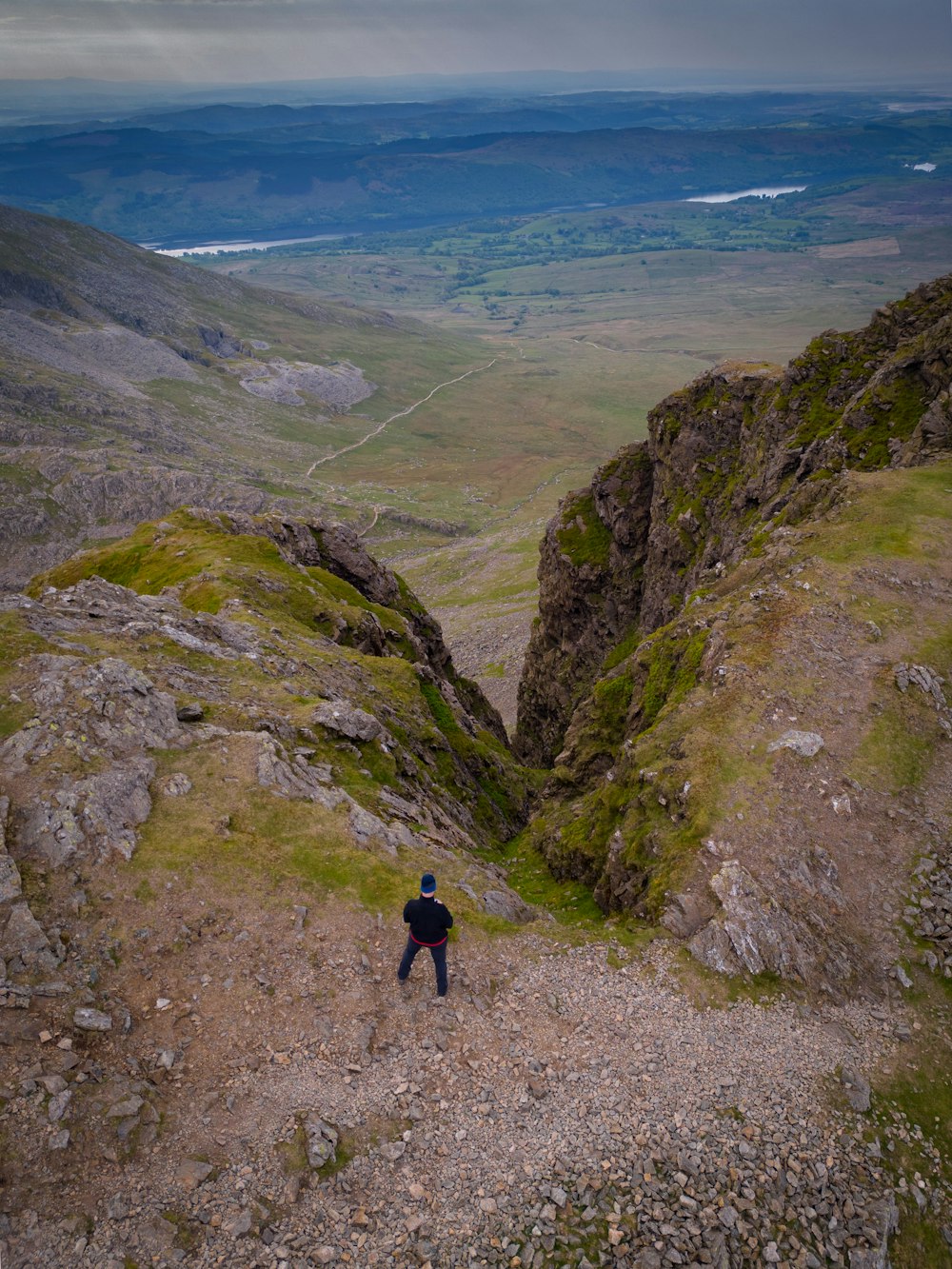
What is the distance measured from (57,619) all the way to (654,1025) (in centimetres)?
3786

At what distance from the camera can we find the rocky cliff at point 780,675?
30016 millimetres

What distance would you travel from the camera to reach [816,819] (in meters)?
32.0

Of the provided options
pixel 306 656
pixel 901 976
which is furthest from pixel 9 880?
pixel 306 656

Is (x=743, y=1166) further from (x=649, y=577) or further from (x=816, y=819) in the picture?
(x=649, y=577)

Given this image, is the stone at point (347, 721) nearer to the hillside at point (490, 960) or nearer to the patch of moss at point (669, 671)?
the hillside at point (490, 960)

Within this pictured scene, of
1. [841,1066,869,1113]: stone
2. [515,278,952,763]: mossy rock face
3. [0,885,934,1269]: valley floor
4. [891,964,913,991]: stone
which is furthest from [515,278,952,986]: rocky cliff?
[0,885,934,1269]: valley floor

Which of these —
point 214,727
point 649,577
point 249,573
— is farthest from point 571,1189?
point 649,577

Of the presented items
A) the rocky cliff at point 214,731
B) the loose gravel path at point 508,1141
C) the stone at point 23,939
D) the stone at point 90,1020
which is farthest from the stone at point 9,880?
the loose gravel path at point 508,1141

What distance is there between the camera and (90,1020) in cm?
2152

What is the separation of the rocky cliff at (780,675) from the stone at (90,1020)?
20931 mm

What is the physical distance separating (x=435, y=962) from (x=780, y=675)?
24.9 meters

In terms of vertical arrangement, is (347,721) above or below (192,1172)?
below

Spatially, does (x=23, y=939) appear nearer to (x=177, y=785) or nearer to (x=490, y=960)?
(x=177, y=785)

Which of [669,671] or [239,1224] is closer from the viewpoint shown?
[239,1224]
